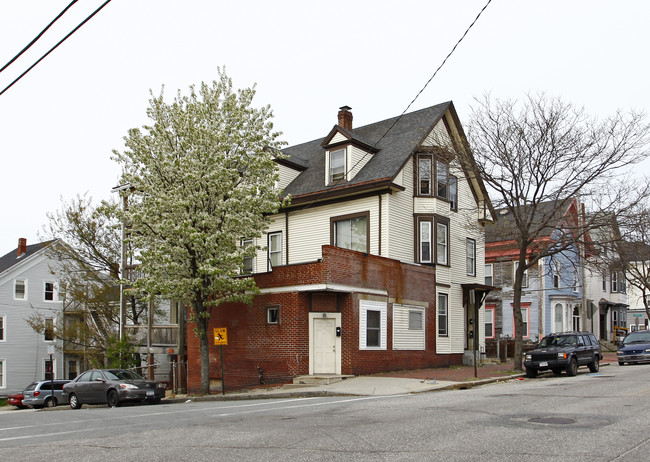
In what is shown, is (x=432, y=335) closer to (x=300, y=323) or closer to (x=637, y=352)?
(x=300, y=323)

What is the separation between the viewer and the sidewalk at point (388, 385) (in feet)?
64.0

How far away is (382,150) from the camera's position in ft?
95.3

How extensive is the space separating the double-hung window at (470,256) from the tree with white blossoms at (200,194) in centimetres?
1160

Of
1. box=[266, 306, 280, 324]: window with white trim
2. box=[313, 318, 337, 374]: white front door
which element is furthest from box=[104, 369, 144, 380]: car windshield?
box=[313, 318, 337, 374]: white front door

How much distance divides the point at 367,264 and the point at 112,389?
10221 mm

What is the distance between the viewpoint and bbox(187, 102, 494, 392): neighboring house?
23.7 meters

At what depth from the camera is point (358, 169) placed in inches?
1117

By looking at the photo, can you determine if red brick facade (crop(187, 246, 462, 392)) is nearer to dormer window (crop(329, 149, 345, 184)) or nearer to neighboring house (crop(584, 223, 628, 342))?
dormer window (crop(329, 149, 345, 184))

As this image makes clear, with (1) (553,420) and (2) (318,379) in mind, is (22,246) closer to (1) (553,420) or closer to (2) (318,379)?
(2) (318,379)

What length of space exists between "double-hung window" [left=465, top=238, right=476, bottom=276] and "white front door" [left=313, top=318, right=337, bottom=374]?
992 cm

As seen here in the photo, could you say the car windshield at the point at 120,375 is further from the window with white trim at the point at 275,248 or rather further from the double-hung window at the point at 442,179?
the double-hung window at the point at 442,179

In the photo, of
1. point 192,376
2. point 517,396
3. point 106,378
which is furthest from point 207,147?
point 517,396

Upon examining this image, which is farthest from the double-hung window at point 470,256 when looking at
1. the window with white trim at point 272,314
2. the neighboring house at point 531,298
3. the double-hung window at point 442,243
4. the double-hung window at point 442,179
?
the window with white trim at point 272,314

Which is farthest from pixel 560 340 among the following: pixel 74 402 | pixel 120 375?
pixel 74 402
